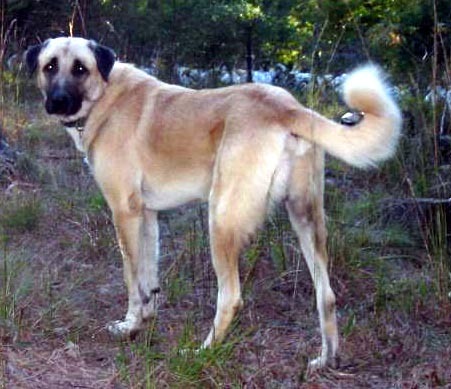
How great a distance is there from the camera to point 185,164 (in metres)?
4.32

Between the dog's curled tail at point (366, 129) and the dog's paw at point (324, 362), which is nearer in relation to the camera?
the dog's curled tail at point (366, 129)

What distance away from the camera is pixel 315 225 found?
3963mm

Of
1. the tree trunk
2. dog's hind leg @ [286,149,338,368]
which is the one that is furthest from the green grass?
the tree trunk

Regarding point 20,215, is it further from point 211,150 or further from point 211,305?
point 211,150

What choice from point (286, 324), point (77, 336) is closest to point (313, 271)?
point (286, 324)

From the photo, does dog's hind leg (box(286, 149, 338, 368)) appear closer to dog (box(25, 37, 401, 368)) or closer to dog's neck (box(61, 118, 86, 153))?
dog (box(25, 37, 401, 368))

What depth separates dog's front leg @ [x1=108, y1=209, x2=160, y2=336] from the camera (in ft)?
14.3

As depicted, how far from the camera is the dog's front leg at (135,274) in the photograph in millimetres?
4371

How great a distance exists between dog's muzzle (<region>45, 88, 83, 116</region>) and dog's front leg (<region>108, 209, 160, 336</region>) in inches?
22.8

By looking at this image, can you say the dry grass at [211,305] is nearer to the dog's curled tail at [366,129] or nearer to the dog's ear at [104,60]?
the dog's curled tail at [366,129]

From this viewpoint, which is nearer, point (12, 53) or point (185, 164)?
point (185, 164)

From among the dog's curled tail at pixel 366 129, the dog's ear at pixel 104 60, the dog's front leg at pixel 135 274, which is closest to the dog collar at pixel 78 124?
the dog's ear at pixel 104 60

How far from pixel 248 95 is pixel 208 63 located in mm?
6466

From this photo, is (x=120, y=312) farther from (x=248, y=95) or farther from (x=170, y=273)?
(x=248, y=95)
